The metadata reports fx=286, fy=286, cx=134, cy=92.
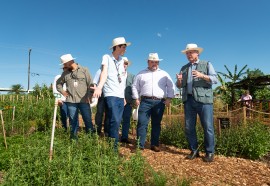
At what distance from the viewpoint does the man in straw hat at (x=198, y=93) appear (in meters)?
4.50

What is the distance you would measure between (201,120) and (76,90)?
2181 millimetres

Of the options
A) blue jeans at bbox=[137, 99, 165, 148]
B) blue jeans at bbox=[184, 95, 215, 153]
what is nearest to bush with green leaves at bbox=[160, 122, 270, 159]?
blue jeans at bbox=[184, 95, 215, 153]

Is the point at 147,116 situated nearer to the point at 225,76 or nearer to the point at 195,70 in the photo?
the point at 195,70

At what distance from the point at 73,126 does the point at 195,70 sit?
234 cm

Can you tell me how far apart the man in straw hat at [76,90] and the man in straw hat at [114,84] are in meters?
0.69

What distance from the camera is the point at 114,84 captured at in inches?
175

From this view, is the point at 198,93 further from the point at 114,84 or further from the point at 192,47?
the point at 114,84

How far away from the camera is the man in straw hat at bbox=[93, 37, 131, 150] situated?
4.39m

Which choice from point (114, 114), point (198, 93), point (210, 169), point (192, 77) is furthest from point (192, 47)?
point (210, 169)

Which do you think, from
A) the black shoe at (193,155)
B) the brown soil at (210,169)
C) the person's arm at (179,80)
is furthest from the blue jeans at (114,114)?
the black shoe at (193,155)

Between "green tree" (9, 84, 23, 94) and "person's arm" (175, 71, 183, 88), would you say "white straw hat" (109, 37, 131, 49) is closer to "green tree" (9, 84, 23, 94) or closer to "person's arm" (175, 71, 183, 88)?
"person's arm" (175, 71, 183, 88)

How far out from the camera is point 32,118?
9.72 m

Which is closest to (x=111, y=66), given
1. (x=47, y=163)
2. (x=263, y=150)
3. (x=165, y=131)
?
(x=47, y=163)

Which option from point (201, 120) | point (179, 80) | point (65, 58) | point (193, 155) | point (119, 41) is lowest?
point (193, 155)
